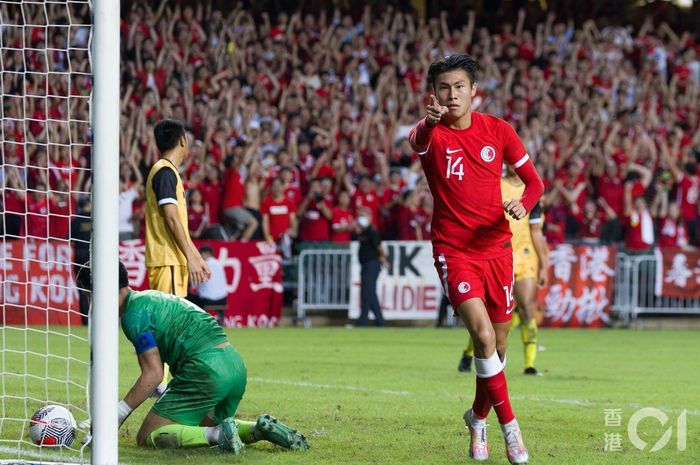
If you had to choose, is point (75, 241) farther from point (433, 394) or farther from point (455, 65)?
point (433, 394)

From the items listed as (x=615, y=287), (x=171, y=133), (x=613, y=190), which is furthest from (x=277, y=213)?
(x=171, y=133)

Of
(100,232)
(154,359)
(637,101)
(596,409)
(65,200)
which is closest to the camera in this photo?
(100,232)

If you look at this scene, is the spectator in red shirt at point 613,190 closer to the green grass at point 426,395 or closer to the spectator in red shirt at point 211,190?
the green grass at point 426,395

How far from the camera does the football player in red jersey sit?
7.46m

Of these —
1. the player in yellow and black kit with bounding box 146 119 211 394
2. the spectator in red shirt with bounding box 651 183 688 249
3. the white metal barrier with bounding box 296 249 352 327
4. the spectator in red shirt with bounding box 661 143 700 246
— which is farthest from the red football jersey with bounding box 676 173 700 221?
the player in yellow and black kit with bounding box 146 119 211 394

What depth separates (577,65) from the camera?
89.3ft

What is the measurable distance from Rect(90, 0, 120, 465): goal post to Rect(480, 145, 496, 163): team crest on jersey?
244 cm

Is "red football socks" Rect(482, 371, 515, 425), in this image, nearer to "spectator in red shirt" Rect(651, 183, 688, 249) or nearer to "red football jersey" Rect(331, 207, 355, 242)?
"red football jersey" Rect(331, 207, 355, 242)

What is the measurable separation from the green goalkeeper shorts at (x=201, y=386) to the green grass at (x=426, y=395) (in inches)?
10.7

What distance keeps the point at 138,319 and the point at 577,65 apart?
2110 centimetres

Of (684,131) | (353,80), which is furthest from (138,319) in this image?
(684,131)

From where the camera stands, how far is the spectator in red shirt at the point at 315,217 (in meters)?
21.5

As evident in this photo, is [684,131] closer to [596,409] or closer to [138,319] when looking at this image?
[596,409]

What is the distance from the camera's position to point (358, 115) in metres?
24.3
